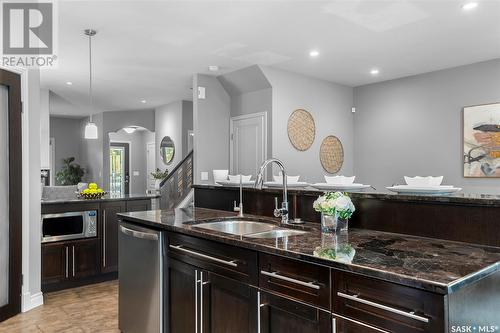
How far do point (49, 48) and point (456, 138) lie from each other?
5.90 m

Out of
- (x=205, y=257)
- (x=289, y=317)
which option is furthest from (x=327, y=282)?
(x=205, y=257)

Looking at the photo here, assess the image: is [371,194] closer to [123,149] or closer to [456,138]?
[456,138]

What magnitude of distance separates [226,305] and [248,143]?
4.20 m

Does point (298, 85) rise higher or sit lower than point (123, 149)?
higher

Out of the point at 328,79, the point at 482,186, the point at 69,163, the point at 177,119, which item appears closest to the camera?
the point at 482,186

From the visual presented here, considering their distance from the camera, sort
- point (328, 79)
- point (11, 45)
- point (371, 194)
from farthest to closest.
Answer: point (328, 79) < point (11, 45) < point (371, 194)

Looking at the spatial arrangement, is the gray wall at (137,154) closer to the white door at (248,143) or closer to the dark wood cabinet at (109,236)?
the white door at (248,143)

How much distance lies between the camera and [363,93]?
22.4ft

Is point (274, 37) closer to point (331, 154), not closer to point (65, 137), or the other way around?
point (331, 154)

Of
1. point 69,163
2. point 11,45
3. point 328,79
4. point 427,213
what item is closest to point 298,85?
point 328,79

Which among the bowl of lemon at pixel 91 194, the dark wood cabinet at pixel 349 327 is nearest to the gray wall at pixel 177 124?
the bowl of lemon at pixel 91 194

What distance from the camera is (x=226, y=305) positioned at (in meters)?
1.94

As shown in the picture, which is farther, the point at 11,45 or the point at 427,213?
the point at 11,45

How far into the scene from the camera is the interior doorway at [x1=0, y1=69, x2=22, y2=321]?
325 centimetres
